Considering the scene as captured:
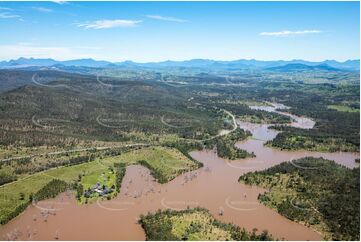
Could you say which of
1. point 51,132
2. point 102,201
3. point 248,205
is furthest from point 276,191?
point 51,132

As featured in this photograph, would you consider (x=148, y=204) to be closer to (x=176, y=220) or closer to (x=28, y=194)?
(x=176, y=220)

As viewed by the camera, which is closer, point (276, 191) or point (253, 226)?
point (253, 226)

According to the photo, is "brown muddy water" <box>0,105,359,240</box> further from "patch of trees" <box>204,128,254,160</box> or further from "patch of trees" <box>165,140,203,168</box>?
"patch of trees" <box>165,140,203,168</box>

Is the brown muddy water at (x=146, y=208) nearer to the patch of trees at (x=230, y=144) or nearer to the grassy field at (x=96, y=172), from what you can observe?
the grassy field at (x=96, y=172)

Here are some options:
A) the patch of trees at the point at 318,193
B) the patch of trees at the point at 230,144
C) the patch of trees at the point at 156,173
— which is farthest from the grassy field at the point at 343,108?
the patch of trees at the point at 156,173

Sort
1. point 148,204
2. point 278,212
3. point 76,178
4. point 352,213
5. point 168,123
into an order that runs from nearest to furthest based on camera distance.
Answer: point 352,213 → point 278,212 → point 148,204 → point 76,178 → point 168,123

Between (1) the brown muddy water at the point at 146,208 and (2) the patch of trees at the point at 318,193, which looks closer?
(2) the patch of trees at the point at 318,193

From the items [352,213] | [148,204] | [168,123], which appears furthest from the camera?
[168,123]
